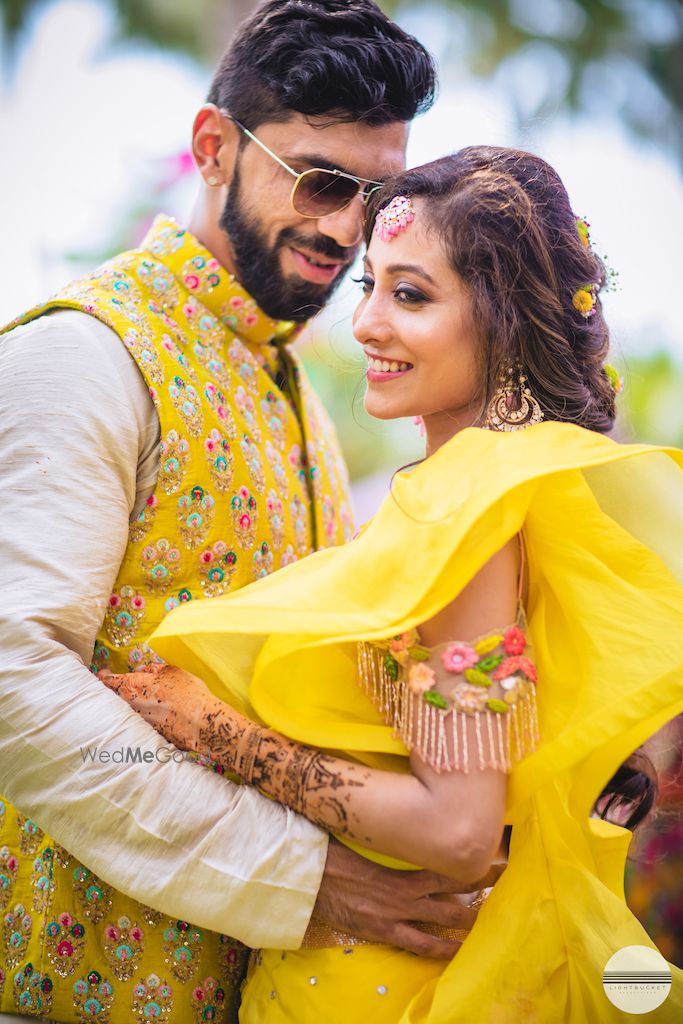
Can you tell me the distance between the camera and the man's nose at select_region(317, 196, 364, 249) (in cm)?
248

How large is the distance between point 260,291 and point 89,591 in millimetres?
971

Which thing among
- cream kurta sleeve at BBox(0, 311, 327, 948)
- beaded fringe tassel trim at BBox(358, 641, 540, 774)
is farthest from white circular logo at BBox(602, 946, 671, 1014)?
cream kurta sleeve at BBox(0, 311, 327, 948)

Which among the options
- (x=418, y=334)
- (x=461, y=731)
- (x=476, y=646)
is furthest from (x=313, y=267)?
(x=461, y=731)

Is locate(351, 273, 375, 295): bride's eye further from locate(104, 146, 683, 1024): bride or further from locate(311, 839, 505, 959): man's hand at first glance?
locate(311, 839, 505, 959): man's hand

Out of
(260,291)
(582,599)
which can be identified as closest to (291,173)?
(260,291)

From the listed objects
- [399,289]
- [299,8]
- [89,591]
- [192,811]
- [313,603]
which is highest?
[299,8]

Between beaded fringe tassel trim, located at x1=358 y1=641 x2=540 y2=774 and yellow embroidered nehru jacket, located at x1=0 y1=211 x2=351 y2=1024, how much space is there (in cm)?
62

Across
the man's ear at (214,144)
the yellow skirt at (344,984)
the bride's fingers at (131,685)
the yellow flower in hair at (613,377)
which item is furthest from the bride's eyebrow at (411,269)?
the yellow skirt at (344,984)

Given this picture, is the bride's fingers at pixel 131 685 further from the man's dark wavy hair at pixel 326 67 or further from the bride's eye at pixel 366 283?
the man's dark wavy hair at pixel 326 67

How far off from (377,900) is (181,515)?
33.9 inches

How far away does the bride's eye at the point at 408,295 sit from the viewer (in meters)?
1.97

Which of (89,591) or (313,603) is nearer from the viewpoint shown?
(313,603)

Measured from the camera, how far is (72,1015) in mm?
1957

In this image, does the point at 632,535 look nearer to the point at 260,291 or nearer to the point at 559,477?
the point at 559,477
